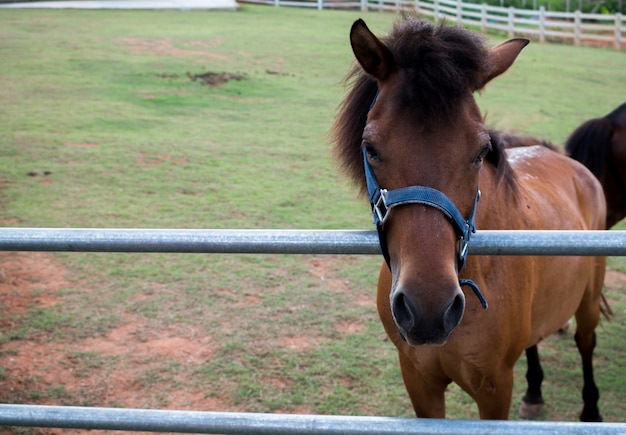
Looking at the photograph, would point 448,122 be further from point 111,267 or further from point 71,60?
point 71,60

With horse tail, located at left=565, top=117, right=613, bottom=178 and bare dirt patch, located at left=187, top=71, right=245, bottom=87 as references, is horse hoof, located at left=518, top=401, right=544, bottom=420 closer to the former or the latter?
horse tail, located at left=565, top=117, right=613, bottom=178

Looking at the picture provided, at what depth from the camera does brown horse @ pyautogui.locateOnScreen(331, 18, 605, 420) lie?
73.0 inches

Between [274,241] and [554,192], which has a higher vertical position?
[274,241]

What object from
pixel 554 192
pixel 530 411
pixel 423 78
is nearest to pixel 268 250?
pixel 423 78

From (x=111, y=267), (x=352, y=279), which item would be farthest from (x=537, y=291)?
(x=111, y=267)

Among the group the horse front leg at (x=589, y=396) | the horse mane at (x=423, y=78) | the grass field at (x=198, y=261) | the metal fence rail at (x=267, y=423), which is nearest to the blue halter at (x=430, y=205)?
the horse mane at (x=423, y=78)

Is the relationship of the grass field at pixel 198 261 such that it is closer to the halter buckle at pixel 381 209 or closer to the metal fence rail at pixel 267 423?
the halter buckle at pixel 381 209

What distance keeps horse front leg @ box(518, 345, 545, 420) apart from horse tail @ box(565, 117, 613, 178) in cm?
215

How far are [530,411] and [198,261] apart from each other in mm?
3217

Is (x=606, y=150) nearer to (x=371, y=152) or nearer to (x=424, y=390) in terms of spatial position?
(x=424, y=390)

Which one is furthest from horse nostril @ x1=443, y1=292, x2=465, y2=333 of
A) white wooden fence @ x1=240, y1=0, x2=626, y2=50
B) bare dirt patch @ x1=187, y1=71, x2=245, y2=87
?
white wooden fence @ x1=240, y1=0, x2=626, y2=50

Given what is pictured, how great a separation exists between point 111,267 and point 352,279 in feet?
7.16

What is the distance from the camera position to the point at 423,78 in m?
2.07

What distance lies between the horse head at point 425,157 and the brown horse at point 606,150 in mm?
3655
